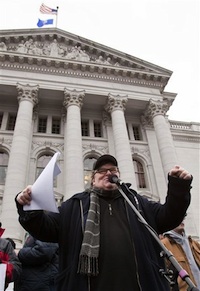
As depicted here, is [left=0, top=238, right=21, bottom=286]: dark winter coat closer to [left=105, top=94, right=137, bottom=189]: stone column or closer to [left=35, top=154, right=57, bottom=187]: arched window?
[left=105, top=94, right=137, bottom=189]: stone column

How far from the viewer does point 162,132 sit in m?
20.9

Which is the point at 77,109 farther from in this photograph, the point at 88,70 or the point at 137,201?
the point at 137,201

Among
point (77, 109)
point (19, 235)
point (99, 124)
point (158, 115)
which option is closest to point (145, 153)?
point (158, 115)

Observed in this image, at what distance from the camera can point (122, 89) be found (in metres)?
23.1

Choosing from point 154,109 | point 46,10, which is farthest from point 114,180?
point 46,10

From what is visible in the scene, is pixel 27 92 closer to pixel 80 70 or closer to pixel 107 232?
pixel 80 70

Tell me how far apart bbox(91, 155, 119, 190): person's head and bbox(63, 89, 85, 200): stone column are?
531 inches

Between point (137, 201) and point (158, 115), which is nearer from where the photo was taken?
point (137, 201)

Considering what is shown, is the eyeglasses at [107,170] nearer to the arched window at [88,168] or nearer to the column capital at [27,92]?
the arched window at [88,168]

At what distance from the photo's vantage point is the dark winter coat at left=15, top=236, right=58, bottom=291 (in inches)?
177

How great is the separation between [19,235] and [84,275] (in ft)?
44.5

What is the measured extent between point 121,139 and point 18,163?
295 inches

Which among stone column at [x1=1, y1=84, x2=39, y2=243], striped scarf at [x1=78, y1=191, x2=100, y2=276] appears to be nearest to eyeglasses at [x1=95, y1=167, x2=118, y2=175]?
striped scarf at [x1=78, y1=191, x2=100, y2=276]

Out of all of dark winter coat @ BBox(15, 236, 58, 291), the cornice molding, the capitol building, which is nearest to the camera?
dark winter coat @ BBox(15, 236, 58, 291)
